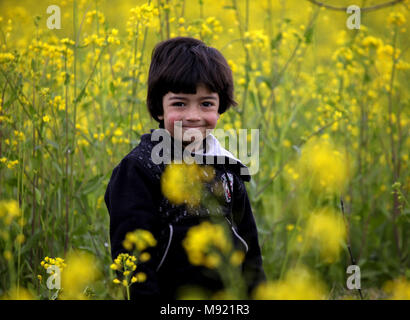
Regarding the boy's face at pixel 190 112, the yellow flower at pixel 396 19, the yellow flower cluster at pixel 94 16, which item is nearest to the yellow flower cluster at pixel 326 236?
the boy's face at pixel 190 112

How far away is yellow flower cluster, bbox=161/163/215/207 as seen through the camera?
1.35 meters

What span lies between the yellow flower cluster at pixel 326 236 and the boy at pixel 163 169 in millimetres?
639

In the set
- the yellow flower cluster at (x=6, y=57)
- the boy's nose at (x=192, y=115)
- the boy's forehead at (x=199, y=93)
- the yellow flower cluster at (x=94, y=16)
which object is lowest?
the boy's nose at (x=192, y=115)

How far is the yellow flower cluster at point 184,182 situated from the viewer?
1346 millimetres

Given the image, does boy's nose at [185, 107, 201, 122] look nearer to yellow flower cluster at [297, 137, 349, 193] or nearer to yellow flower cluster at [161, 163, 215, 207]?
yellow flower cluster at [161, 163, 215, 207]

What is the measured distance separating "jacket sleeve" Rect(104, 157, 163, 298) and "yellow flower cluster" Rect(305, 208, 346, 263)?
833 millimetres

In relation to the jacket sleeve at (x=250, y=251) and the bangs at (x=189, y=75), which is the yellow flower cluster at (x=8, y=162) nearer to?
the bangs at (x=189, y=75)

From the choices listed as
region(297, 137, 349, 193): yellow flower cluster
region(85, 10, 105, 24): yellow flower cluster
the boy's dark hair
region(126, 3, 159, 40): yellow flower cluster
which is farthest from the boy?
region(85, 10, 105, 24): yellow flower cluster

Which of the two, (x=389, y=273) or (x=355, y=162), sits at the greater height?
(x=355, y=162)

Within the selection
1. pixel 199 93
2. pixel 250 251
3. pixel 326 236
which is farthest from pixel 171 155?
pixel 326 236
